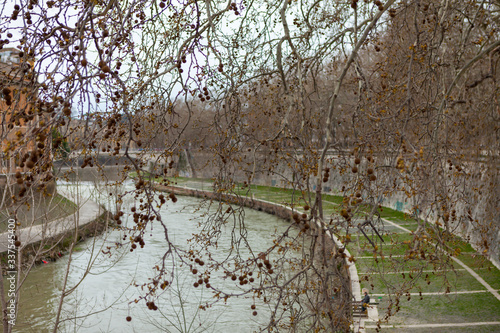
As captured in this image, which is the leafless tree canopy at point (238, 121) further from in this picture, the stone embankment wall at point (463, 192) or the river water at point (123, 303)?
the river water at point (123, 303)

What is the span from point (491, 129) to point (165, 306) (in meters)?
7.90

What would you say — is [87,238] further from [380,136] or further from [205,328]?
[380,136]

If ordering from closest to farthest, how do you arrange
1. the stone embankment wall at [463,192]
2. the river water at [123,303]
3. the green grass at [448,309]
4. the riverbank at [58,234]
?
the stone embankment wall at [463,192] < the green grass at [448,309] < the river water at [123,303] < the riverbank at [58,234]

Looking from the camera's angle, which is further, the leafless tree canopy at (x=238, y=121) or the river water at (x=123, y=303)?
the river water at (x=123, y=303)

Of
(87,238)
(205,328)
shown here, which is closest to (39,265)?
(87,238)

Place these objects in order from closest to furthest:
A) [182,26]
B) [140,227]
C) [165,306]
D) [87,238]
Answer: [140,227]
[182,26]
[165,306]
[87,238]

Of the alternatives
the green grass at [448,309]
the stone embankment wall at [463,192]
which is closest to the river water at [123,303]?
the green grass at [448,309]

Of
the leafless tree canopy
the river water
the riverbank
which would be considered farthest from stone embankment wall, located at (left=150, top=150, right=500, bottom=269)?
the riverbank

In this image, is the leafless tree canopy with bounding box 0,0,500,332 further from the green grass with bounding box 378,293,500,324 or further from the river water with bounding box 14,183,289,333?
the river water with bounding box 14,183,289,333

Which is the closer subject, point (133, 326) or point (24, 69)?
point (24, 69)

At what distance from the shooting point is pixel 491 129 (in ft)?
23.4

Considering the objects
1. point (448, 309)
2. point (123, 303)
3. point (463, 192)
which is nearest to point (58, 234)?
point (123, 303)

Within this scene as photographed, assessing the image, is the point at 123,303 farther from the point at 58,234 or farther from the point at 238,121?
the point at 238,121

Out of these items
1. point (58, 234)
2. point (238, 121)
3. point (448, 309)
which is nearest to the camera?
point (238, 121)
